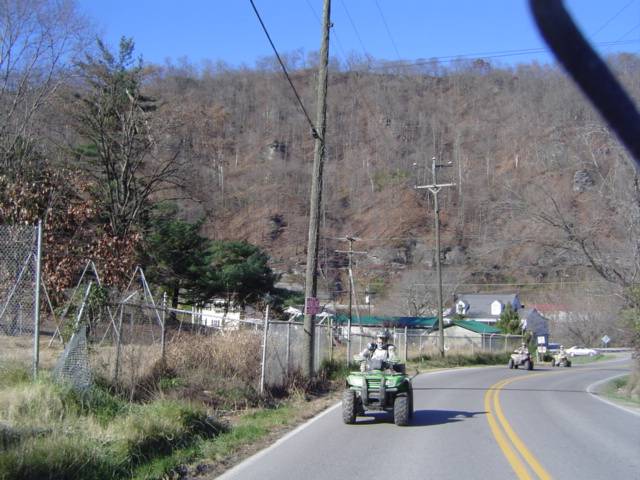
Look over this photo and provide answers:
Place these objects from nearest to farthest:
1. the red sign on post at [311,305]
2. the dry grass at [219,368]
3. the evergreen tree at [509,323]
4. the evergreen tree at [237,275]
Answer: the dry grass at [219,368] < the red sign on post at [311,305] < the evergreen tree at [237,275] < the evergreen tree at [509,323]

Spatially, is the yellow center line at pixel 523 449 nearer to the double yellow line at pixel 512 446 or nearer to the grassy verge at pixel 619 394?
the double yellow line at pixel 512 446

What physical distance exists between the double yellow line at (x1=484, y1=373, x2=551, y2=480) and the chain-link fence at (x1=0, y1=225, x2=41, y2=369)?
717 centimetres

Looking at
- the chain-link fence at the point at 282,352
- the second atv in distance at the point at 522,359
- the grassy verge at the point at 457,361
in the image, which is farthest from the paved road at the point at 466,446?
the second atv in distance at the point at 522,359

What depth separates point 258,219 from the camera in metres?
84.4

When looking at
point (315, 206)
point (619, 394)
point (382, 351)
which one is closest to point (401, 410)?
point (382, 351)

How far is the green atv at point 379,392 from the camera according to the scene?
12938 mm

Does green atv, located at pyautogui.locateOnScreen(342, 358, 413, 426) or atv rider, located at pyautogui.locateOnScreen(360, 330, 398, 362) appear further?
atv rider, located at pyautogui.locateOnScreen(360, 330, 398, 362)

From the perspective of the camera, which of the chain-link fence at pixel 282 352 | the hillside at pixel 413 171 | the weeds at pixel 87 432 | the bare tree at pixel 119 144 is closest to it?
the weeds at pixel 87 432

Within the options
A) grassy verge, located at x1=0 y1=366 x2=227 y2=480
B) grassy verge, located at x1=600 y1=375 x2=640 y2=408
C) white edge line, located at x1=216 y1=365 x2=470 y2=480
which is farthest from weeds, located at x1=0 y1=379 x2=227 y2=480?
grassy verge, located at x1=600 y1=375 x2=640 y2=408

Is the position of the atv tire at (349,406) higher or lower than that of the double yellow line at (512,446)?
higher

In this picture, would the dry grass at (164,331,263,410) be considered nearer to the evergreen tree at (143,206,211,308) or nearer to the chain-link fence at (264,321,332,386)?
the chain-link fence at (264,321,332,386)

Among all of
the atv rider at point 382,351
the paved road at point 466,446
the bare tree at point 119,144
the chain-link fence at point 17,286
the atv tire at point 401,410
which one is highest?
the bare tree at point 119,144

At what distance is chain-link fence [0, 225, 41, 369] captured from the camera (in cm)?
1148

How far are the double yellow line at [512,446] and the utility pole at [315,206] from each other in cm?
500
